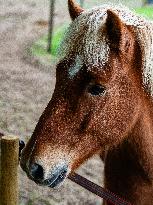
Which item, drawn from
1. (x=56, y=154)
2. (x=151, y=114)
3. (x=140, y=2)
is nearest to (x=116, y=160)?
(x=151, y=114)

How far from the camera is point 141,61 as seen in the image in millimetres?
2383

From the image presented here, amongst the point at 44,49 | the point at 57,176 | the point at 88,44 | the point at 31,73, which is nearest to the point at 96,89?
the point at 88,44

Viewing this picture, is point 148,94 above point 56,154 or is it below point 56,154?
above

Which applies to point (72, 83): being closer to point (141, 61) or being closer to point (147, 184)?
point (141, 61)

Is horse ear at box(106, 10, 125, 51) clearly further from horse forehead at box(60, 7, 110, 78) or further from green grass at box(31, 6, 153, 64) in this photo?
green grass at box(31, 6, 153, 64)

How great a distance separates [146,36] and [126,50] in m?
0.14

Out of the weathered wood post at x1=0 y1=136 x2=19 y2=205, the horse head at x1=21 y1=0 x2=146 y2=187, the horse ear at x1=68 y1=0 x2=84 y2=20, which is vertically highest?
the horse ear at x1=68 y1=0 x2=84 y2=20

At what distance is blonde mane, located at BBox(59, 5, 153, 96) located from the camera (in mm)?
2246

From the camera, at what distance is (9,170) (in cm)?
283

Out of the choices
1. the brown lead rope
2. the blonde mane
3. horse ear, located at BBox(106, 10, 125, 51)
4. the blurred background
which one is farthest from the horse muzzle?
the blurred background

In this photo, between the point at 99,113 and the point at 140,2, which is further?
the point at 140,2

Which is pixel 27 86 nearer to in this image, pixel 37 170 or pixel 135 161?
pixel 135 161

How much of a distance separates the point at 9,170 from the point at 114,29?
1.12 m

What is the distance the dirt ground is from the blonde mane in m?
2.47
